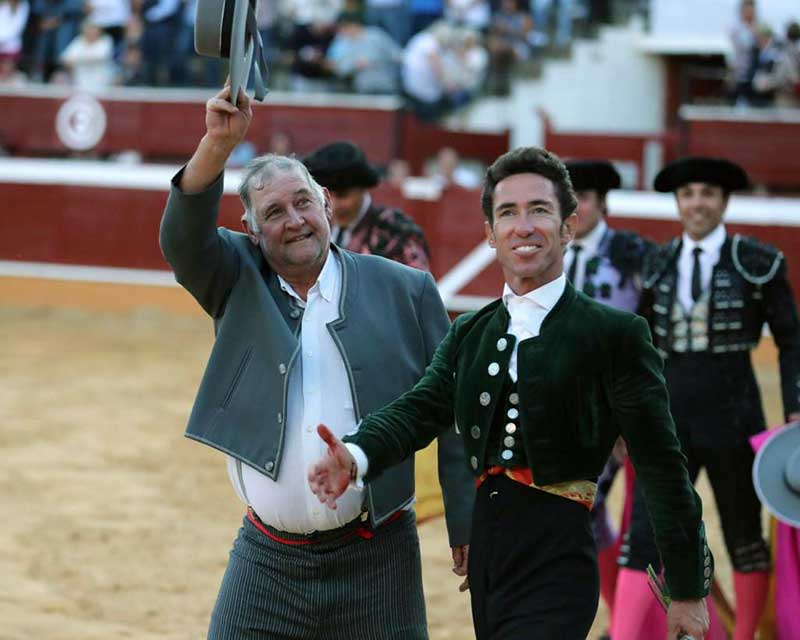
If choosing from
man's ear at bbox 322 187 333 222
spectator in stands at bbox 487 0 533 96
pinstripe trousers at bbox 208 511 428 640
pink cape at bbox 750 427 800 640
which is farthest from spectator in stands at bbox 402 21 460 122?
pinstripe trousers at bbox 208 511 428 640

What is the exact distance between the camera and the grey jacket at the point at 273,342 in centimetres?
279

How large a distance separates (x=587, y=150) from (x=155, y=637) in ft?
29.1

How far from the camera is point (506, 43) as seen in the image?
14141 mm

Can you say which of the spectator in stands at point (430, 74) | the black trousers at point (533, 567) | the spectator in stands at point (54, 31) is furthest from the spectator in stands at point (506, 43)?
the black trousers at point (533, 567)

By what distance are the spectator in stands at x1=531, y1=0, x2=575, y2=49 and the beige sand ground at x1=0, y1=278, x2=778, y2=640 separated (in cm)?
532

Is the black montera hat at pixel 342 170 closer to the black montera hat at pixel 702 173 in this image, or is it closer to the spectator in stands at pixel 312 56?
the black montera hat at pixel 702 173

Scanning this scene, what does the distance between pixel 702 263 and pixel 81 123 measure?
33.9ft

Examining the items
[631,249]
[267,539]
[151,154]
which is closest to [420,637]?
[267,539]

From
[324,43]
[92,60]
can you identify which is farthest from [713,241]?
[92,60]

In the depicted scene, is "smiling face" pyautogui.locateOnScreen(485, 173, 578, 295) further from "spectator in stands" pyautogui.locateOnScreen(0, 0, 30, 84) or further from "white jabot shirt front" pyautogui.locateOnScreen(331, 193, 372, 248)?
"spectator in stands" pyautogui.locateOnScreen(0, 0, 30, 84)

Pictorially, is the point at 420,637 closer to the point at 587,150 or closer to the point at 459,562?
the point at 459,562

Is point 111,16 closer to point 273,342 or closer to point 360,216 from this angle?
point 360,216

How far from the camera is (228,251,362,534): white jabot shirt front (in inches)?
111

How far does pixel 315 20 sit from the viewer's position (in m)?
13.7
